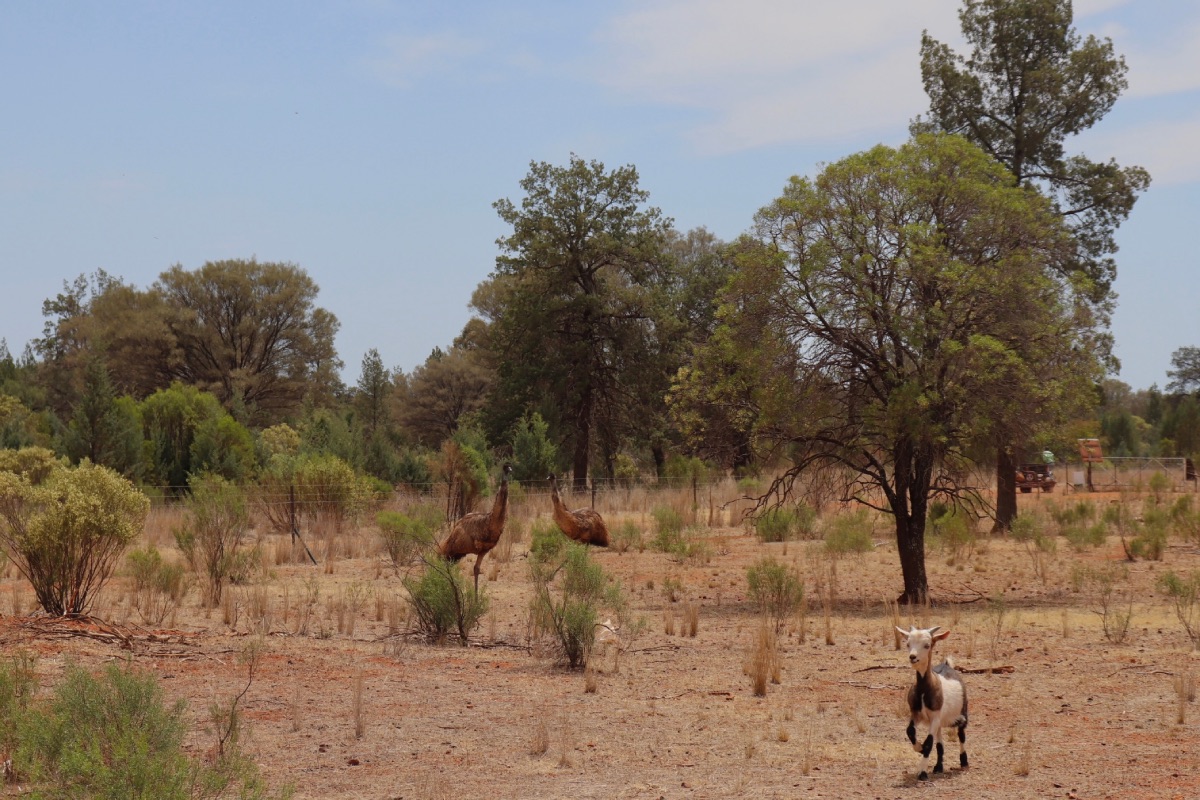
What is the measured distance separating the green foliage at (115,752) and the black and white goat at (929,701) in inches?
159

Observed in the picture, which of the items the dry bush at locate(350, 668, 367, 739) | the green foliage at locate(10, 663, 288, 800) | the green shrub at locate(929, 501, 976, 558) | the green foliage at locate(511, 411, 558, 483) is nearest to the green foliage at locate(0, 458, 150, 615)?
the dry bush at locate(350, 668, 367, 739)

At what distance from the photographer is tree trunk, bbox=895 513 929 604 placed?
1714cm

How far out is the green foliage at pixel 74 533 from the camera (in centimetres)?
1389

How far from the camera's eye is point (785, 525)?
2611 cm

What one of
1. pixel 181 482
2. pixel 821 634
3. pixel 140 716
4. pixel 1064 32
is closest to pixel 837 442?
pixel 821 634

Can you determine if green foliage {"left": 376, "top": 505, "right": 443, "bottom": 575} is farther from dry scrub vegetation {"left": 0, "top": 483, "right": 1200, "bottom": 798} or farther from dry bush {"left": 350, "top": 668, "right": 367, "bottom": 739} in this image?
dry bush {"left": 350, "top": 668, "right": 367, "bottom": 739}

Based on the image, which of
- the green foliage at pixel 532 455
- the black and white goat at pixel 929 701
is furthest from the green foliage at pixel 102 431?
the black and white goat at pixel 929 701

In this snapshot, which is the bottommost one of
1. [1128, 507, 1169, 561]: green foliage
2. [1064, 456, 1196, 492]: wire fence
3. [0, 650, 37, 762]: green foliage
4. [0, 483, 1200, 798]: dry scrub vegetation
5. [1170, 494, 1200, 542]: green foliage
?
[0, 483, 1200, 798]: dry scrub vegetation

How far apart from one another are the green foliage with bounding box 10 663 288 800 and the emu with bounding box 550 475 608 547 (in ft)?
40.5

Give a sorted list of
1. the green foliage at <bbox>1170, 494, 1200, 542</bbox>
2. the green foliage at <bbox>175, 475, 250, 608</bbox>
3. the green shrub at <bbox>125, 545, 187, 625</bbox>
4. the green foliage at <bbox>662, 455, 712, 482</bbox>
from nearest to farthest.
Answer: the green shrub at <bbox>125, 545, 187, 625</bbox>, the green foliage at <bbox>175, 475, 250, 608</bbox>, the green foliage at <bbox>1170, 494, 1200, 542</bbox>, the green foliage at <bbox>662, 455, 712, 482</bbox>

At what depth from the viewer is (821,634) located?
14.3 m

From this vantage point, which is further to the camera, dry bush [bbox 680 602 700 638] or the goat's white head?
dry bush [bbox 680 602 700 638]

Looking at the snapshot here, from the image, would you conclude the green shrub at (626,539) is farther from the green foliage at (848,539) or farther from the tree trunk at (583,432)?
the tree trunk at (583,432)

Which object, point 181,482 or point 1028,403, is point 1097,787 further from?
point 181,482
